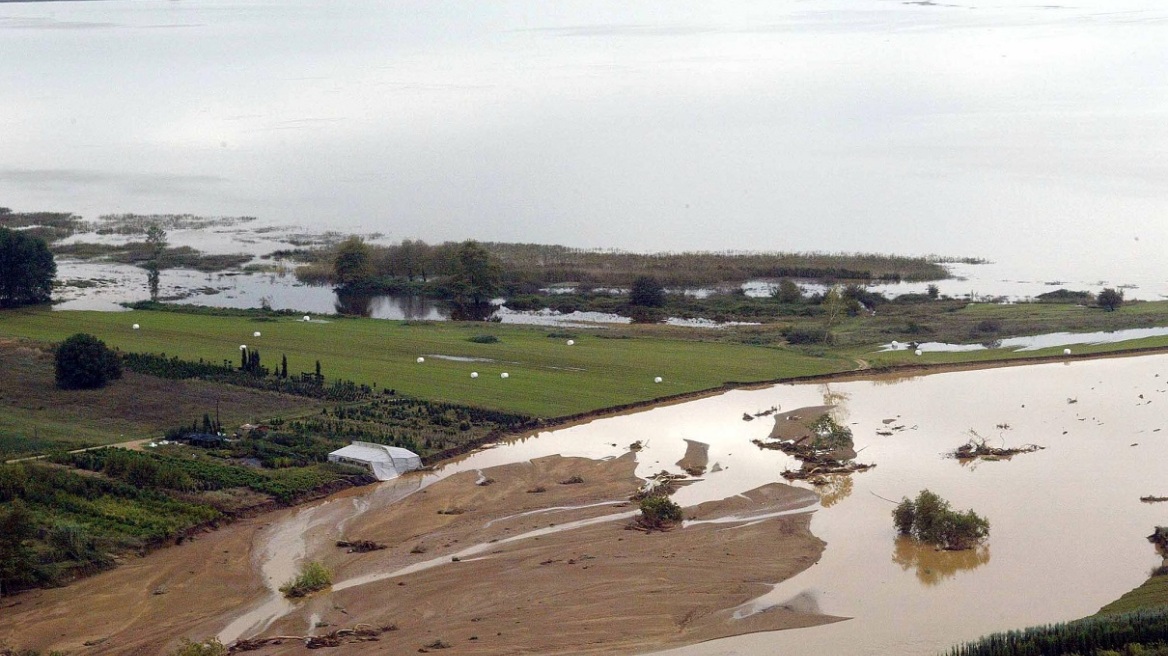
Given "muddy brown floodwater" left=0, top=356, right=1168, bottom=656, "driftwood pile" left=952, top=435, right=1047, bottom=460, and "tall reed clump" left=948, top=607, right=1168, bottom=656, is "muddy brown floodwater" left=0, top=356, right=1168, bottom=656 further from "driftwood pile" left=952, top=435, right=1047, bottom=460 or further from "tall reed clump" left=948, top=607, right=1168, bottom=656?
"tall reed clump" left=948, top=607, right=1168, bottom=656

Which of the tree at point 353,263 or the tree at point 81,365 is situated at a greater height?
the tree at point 353,263

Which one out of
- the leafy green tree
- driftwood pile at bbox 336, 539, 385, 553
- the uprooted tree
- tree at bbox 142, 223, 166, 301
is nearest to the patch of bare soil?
A: driftwood pile at bbox 336, 539, 385, 553

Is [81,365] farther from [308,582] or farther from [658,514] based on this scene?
[658,514]

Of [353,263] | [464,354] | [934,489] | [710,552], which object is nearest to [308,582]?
[710,552]

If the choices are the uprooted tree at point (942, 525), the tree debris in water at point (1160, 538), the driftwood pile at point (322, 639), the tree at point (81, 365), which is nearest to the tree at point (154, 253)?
the tree at point (81, 365)

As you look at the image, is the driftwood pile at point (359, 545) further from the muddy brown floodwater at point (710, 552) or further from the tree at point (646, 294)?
the tree at point (646, 294)

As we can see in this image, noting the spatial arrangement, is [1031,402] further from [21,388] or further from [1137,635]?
[21,388]
